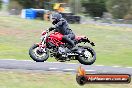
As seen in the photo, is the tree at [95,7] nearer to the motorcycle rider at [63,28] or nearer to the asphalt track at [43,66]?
the asphalt track at [43,66]

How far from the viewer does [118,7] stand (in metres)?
83.2

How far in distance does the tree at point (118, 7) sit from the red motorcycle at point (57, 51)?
74582 millimetres

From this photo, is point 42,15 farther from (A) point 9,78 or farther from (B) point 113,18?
(A) point 9,78

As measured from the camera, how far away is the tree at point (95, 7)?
284 feet

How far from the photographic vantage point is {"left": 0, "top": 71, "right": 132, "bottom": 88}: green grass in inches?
742

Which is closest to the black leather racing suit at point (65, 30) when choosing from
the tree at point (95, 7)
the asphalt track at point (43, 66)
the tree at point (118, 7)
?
the asphalt track at point (43, 66)

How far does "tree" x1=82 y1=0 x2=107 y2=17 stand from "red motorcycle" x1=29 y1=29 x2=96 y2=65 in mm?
78072

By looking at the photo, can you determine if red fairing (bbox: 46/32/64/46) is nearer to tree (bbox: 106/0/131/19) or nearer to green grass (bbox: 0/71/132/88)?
green grass (bbox: 0/71/132/88)

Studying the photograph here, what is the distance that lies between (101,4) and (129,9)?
5.96 m

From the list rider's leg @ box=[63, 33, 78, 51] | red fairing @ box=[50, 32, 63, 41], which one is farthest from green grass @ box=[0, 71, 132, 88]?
rider's leg @ box=[63, 33, 78, 51]

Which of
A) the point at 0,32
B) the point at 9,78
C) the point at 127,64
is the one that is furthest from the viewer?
the point at 0,32

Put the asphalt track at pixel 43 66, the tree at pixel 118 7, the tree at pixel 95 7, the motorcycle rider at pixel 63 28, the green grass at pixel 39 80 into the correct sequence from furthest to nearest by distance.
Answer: the tree at pixel 95 7, the tree at pixel 118 7, the asphalt track at pixel 43 66, the green grass at pixel 39 80, the motorcycle rider at pixel 63 28

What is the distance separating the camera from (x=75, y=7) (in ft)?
297

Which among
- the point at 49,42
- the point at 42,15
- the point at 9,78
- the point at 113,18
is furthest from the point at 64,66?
the point at 113,18
